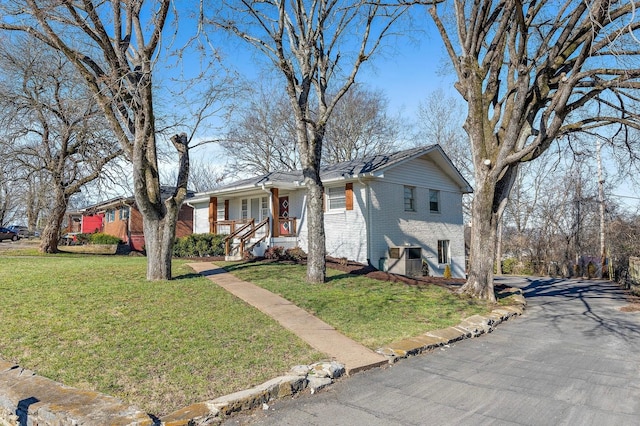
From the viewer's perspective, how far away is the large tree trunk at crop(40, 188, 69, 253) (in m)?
19.4

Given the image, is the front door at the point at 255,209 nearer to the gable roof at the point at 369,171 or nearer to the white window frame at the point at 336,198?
the gable roof at the point at 369,171

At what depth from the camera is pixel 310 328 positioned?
6562 mm

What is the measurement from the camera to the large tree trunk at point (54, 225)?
19359 millimetres

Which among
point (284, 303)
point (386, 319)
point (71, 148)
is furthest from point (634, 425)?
point (71, 148)

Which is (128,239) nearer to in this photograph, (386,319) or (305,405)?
(386,319)

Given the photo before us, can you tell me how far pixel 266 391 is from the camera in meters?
4.16

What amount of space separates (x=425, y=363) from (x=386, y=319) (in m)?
1.91

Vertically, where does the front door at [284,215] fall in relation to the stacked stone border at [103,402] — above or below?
above

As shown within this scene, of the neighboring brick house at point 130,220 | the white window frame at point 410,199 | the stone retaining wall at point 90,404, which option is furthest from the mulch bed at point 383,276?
the neighboring brick house at point 130,220

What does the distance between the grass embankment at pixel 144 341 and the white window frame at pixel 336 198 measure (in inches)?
341

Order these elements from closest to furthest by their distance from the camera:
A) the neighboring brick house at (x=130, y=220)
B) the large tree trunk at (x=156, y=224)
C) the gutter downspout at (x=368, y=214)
→ 1. the large tree trunk at (x=156, y=224)
2. the gutter downspout at (x=368, y=214)
3. the neighboring brick house at (x=130, y=220)

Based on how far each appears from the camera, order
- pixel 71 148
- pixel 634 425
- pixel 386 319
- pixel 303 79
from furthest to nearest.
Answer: pixel 71 148 < pixel 303 79 < pixel 386 319 < pixel 634 425

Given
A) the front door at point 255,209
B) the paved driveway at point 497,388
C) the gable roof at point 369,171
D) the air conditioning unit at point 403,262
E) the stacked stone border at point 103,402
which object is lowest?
the paved driveway at point 497,388

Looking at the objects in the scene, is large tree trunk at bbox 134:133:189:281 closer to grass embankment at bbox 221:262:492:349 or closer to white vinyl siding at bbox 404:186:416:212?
grass embankment at bbox 221:262:492:349
